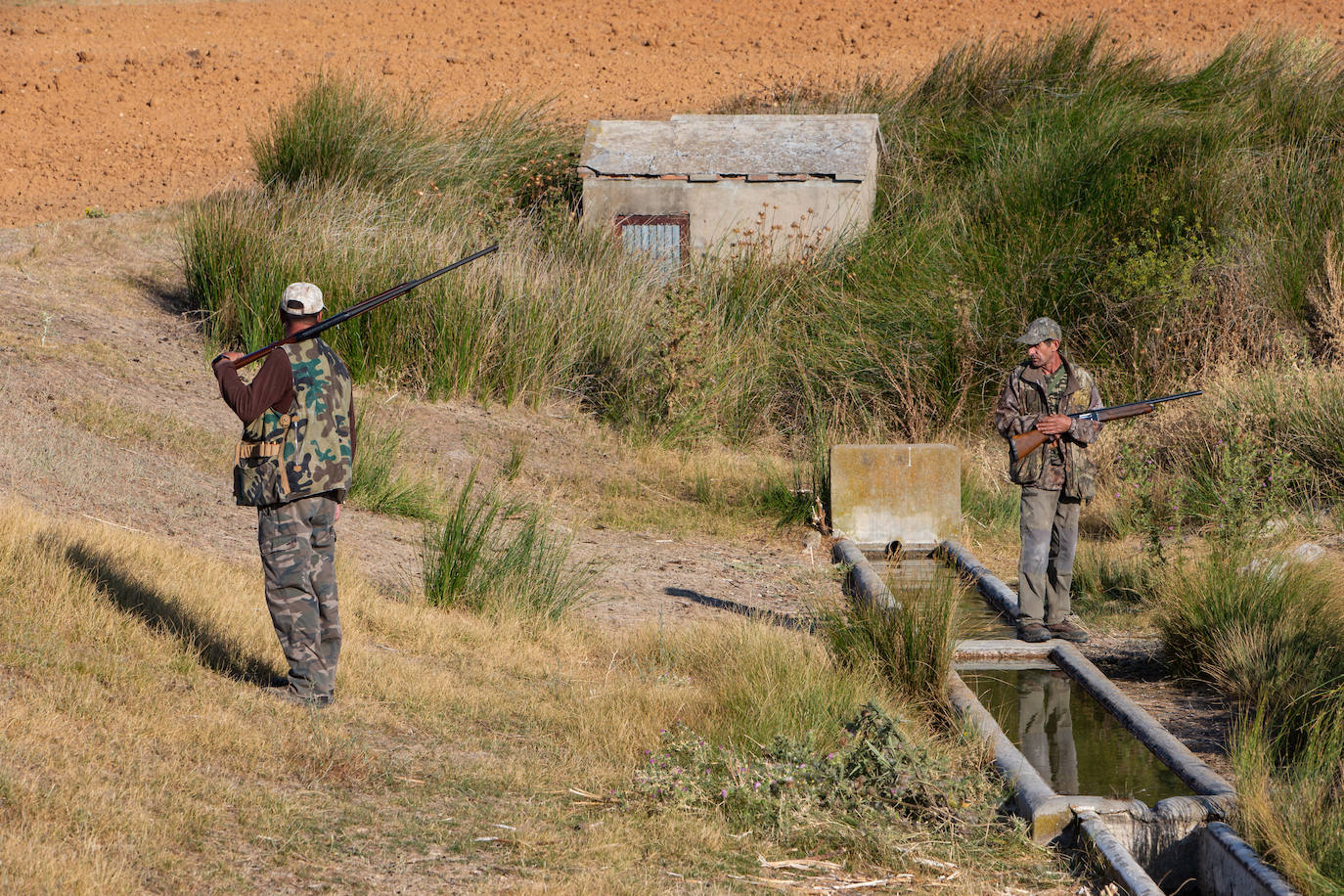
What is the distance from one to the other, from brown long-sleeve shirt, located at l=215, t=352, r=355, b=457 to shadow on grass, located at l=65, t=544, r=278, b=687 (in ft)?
4.28

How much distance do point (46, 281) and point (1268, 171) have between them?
41.6 ft

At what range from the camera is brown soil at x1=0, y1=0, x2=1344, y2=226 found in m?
19.9

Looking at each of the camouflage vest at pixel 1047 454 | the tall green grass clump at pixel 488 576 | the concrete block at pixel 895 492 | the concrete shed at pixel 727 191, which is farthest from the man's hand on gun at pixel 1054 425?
the concrete shed at pixel 727 191

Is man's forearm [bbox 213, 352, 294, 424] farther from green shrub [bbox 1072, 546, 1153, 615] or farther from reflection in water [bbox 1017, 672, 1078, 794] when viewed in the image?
green shrub [bbox 1072, 546, 1153, 615]

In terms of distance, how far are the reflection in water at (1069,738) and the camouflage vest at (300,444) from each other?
10.2 ft

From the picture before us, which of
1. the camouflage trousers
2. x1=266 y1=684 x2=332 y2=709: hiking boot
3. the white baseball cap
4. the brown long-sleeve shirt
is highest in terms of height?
the white baseball cap

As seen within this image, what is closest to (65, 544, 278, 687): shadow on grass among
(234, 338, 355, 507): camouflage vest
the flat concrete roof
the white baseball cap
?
(234, 338, 355, 507): camouflage vest

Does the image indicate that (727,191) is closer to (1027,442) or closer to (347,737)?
(1027,442)

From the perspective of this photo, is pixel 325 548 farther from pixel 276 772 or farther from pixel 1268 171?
pixel 1268 171

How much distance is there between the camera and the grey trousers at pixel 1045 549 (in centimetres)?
705

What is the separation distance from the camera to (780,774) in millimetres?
4918

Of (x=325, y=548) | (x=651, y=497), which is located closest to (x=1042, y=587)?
(x=325, y=548)

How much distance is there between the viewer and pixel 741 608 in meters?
8.34

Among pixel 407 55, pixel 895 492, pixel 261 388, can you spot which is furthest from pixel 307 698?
pixel 407 55
